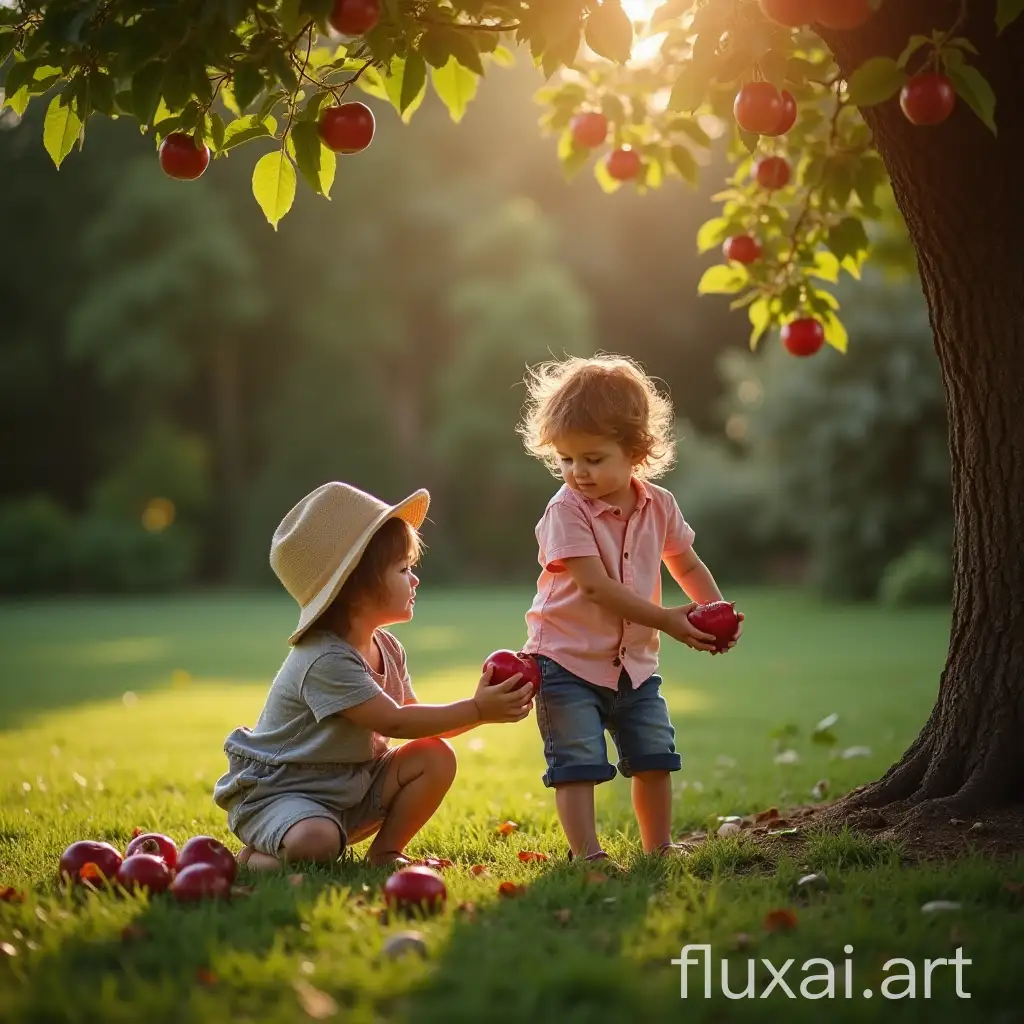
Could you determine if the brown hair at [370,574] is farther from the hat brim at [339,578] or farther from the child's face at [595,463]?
the child's face at [595,463]

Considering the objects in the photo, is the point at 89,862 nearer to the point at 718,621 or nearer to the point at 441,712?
the point at 441,712

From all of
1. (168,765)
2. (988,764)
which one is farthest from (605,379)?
(168,765)

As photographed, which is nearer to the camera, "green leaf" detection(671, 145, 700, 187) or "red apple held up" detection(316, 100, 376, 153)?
"red apple held up" detection(316, 100, 376, 153)

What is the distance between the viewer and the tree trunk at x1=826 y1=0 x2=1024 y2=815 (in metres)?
3.73

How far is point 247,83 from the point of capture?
3.13 meters

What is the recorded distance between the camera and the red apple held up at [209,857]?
3248 mm

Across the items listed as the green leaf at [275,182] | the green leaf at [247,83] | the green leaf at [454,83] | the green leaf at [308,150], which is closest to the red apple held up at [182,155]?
the green leaf at [275,182]

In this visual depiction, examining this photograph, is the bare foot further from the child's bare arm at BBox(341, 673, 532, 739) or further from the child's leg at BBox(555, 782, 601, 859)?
the child's leg at BBox(555, 782, 601, 859)

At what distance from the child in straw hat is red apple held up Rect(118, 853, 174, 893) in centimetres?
39

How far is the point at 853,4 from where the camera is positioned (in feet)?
9.39

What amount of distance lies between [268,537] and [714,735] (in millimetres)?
22624

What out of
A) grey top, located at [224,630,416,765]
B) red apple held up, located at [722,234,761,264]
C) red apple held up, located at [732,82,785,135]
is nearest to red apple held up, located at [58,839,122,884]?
grey top, located at [224,630,416,765]

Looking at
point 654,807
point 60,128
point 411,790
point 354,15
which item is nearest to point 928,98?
point 354,15

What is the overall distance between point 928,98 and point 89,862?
9.56 feet
